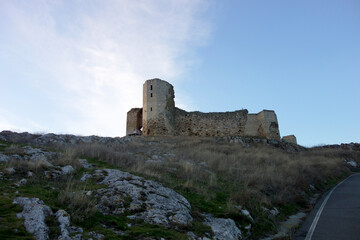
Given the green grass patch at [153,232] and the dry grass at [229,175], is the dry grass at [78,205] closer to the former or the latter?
the green grass patch at [153,232]

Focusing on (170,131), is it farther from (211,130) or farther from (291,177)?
(291,177)

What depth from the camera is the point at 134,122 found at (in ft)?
98.1

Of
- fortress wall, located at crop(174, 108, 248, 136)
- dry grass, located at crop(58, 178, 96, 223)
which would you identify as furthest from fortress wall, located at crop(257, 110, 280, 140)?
dry grass, located at crop(58, 178, 96, 223)

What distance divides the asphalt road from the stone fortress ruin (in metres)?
17.3

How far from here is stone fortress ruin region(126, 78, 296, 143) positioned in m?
26.4

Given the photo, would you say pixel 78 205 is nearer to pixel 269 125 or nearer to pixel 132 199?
pixel 132 199

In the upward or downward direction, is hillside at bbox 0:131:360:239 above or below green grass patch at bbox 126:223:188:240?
above

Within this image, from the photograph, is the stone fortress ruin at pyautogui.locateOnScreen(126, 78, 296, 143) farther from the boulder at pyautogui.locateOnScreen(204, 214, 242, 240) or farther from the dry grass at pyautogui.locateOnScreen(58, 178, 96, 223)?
the dry grass at pyautogui.locateOnScreen(58, 178, 96, 223)

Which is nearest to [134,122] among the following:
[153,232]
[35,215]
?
[153,232]

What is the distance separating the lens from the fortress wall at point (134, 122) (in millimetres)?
29797

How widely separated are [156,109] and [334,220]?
20.3 meters

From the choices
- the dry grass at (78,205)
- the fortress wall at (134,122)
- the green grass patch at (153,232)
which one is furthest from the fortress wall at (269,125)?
the dry grass at (78,205)

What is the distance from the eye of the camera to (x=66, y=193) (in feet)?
18.8

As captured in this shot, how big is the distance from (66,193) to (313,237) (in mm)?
6624
